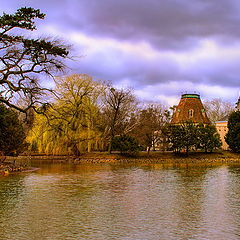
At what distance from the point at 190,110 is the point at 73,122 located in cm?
2711

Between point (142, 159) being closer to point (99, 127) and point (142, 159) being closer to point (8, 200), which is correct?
point (99, 127)

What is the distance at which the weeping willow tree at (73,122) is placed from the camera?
39844 millimetres

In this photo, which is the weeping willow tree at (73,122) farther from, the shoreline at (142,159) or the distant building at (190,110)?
the distant building at (190,110)

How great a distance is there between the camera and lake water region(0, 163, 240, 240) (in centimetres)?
896

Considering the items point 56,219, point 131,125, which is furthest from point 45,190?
point 131,125

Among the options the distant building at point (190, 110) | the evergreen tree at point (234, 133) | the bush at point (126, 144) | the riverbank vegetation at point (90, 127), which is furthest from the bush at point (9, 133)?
the distant building at point (190, 110)

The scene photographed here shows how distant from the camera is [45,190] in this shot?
53.0 feet

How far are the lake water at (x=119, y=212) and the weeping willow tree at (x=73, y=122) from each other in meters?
22.6

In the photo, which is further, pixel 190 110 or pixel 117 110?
pixel 190 110

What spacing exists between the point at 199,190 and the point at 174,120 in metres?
47.6

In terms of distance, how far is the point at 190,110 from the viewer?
61.8m

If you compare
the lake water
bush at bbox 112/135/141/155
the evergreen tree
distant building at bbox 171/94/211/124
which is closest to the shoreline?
bush at bbox 112/135/141/155

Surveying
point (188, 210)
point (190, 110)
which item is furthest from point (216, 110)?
point (188, 210)

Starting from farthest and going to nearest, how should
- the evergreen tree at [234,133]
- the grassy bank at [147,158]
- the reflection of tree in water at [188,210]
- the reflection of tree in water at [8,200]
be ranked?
1. the evergreen tree at [234,133]
2. the grassy bank at [147,158]
3. the reflection of tree in water at [8,200]
4. the reflection of tree in water at [188,210]
